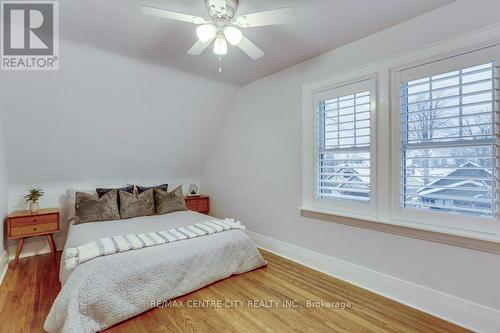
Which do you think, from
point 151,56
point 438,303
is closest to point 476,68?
point 438,303

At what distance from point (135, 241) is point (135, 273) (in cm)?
33

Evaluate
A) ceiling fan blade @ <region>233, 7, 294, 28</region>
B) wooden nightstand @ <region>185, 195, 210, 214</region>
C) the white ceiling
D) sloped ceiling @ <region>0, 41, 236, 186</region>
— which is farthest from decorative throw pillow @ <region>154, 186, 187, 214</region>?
ceiling fan blade @ <region>233, 7, 294, 28</region>

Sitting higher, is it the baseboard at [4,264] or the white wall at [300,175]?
the white wall at [300,175]

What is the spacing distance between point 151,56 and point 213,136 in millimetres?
1883

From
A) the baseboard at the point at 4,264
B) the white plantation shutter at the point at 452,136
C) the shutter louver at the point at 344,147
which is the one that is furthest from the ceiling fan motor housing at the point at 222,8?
the baseboard at the point at 4,264

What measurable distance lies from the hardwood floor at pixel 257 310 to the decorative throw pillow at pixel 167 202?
137 centimetres

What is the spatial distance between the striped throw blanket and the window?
115cm

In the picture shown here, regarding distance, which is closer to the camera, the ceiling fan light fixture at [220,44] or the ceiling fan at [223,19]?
the ceiling fan at [223,19]

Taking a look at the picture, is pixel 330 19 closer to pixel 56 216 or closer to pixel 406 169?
pixel 406 169

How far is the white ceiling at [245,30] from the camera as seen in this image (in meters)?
1.95

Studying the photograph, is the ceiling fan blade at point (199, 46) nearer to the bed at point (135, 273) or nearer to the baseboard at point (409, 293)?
the bed at point (135, 273)

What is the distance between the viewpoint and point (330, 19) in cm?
216

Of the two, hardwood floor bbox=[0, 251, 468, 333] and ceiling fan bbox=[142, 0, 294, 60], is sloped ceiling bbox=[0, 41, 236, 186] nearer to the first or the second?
ceiling fan bbox=[142, 0, 294, 60]

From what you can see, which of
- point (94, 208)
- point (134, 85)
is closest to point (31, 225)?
point (94, 208)
